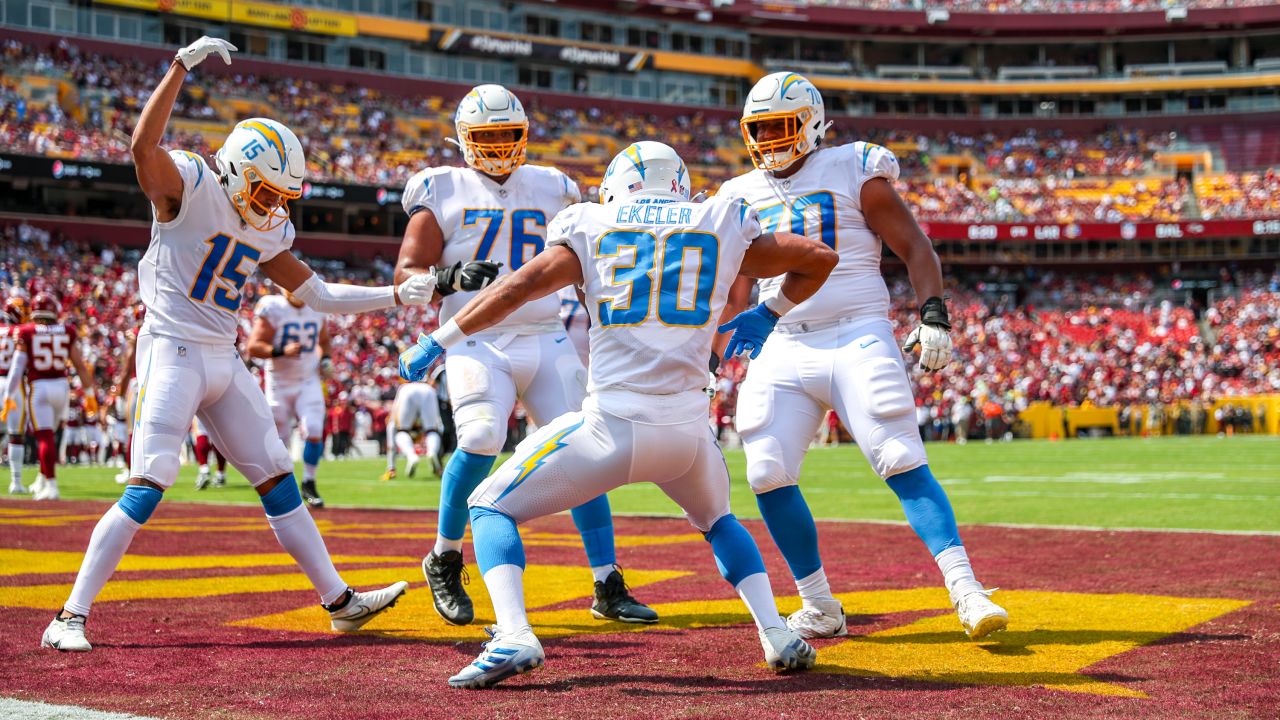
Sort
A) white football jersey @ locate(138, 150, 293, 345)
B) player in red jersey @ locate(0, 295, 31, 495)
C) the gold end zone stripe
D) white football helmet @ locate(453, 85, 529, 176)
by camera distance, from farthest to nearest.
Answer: the gold end zone stripe → player in red jersey @ locate(0, 295, 31, 495) → white football helmet @ locate(453, 85, 529, 176) → white football jersey @ locate(138, 150, 293, 345)


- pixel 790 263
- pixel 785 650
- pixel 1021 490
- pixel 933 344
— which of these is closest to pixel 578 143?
pixel 1021 490

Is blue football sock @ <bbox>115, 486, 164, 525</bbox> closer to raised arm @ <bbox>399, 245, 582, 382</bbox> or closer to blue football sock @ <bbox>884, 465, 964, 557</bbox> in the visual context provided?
raised arm @ <bbox>399, 245, 582, 382</bbox>

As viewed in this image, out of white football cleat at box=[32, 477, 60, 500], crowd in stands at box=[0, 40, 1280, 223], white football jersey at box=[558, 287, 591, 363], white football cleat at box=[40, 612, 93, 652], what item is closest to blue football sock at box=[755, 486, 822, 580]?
white football jersey at box=[558, 287, 591, 363]

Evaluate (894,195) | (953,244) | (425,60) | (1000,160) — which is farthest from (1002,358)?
(894,195)

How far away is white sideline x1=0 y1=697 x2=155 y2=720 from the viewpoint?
3.36 m

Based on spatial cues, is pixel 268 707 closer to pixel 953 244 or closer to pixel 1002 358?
pixel 1002 358

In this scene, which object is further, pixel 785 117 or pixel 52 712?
pixel 785 117

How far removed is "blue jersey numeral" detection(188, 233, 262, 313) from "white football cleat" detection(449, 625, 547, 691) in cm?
212

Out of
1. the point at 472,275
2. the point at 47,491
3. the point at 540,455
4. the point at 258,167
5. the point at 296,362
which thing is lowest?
the point at 47,491

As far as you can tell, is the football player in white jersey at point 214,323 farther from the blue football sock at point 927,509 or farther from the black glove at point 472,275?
the blue football sock at point 927,509

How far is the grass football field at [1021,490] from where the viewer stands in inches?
385

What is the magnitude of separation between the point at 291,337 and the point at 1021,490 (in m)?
7.58

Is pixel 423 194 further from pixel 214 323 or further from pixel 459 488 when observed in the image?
pixel 459 488

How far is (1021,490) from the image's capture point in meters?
12.7
